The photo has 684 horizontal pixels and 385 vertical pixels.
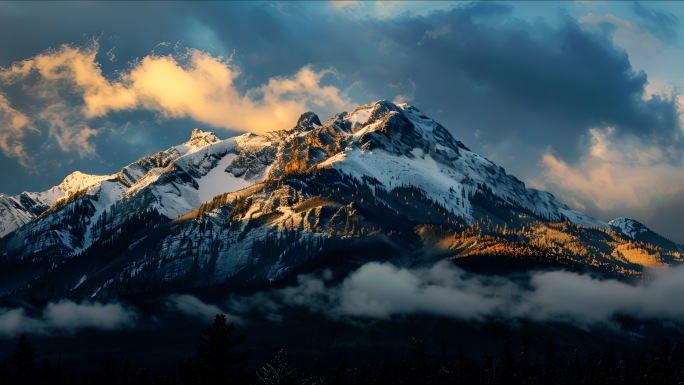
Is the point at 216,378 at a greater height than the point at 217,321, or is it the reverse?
the point at 217,321

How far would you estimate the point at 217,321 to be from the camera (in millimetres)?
111562

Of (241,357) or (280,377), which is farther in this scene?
(280,377)

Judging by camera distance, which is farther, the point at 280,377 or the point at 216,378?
the point at 280,377

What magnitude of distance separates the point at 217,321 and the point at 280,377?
1360 centimetres

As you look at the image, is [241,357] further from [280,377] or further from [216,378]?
[280,377]

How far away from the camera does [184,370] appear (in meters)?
111

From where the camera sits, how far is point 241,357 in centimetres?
10600

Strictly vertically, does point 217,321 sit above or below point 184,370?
above

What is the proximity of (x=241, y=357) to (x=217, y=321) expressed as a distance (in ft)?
26.3

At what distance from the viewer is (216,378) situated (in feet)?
346

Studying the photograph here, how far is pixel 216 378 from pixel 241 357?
435 centimetres

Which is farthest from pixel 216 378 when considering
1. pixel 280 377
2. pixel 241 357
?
pixel 280 377

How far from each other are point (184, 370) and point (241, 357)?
413 inches
